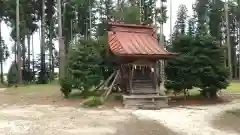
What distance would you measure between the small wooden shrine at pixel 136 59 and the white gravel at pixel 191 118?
1.79 m

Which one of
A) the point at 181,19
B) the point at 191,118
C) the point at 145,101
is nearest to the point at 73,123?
the point at 191,118

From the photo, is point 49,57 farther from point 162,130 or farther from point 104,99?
point 162,130

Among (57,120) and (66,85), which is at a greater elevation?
(66,85)

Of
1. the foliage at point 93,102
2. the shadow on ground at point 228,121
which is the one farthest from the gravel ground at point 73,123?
the shadow on ground at point 228,121

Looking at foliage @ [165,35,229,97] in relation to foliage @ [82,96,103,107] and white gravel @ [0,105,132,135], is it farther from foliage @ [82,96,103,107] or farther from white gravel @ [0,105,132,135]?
white gravel @ [0,105,132,135]

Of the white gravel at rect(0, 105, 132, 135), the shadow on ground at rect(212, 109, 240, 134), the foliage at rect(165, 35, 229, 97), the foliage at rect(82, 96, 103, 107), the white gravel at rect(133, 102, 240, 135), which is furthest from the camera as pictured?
the foliage at rect(165, 35, 229, 97)

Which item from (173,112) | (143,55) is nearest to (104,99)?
(143,55)

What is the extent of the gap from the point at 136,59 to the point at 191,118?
431cm

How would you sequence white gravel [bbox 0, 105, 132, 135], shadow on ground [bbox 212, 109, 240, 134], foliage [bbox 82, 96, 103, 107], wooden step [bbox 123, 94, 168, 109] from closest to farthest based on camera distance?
white gravel [bbox 0, 105, 132, 135], shadow on ground [bbox 212, 109, 240, 134], foliage [bbox 82, 96, 103, 107], wooden step [bbox 123, 94, 168, 109]

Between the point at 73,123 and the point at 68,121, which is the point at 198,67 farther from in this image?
the point at 73,123

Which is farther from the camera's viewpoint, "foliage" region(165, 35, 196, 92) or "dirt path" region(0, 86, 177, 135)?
"foliage" region(165, 35, 196, 92)

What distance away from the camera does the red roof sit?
14245 mm

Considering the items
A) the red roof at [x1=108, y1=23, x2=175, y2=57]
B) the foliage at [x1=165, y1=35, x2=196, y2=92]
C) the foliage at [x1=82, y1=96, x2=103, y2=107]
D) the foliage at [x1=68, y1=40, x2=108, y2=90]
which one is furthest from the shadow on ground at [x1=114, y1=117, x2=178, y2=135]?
the foliage at [x1=68, y1=40, x2=108, y2=90]

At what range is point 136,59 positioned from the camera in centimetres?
1452
